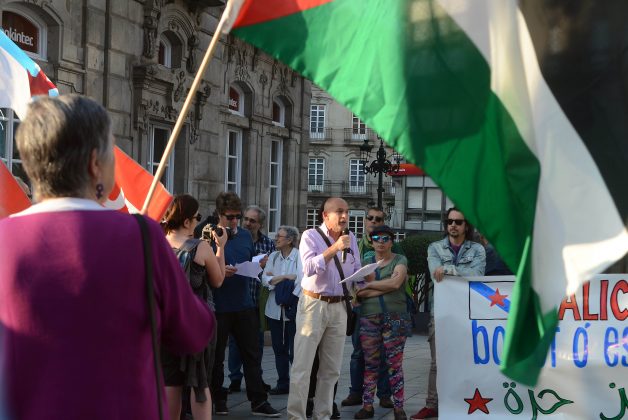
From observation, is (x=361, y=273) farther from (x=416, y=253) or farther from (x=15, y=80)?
(x=416, y=253)

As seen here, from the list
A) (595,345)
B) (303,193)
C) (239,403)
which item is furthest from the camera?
(303,193)

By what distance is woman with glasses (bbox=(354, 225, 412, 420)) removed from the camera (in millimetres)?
8609

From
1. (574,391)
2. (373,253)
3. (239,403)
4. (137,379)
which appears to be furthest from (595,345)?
(137,379)

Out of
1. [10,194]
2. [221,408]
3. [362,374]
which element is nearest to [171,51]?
[362,374]

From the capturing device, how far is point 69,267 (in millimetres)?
2549

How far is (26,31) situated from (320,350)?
687 centimetres

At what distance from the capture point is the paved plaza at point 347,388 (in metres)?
8.94

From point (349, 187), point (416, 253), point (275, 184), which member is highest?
point (349, 187)

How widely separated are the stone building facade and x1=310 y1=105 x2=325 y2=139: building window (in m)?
61.8

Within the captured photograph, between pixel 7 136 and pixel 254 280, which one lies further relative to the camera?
pixel 7 136

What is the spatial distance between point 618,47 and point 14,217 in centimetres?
258

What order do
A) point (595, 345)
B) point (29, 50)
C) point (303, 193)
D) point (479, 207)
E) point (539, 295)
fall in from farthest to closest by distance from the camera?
point (303, 193), point (29, 50), point (595, 345), point (479, 207), point (539, 295)

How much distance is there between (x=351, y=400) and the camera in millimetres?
9359

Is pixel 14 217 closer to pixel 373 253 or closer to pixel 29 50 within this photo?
pixel 373 253
